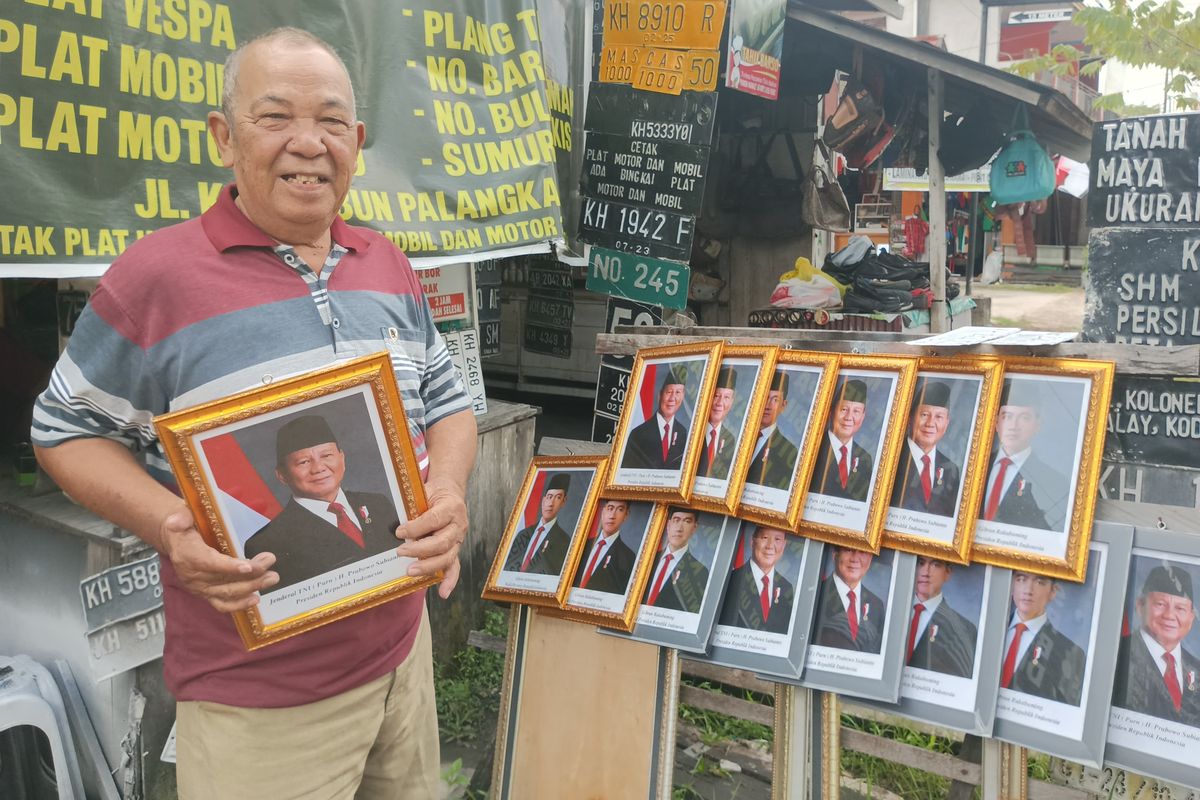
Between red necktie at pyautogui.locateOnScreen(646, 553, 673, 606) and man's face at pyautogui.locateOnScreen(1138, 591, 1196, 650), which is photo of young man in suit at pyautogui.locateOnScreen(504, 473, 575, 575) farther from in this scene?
man's face at pyautogui.locateOnScreen(1138, 591, 1196, 650)

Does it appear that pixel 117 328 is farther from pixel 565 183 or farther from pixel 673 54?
pixel 673 54

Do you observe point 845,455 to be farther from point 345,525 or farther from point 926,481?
point 345,525

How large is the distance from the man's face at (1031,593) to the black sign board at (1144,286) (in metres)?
0.83

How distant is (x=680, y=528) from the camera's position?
8.18 feet

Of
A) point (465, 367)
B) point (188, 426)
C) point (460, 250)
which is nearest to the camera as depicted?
point (188, 426)

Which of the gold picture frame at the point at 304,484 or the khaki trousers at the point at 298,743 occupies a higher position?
the gold picture frame at the point at 304,484

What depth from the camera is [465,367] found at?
437cm

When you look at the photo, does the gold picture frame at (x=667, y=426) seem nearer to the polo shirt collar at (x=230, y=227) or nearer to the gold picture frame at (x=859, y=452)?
the gold picture frame at (x=859, y=452)

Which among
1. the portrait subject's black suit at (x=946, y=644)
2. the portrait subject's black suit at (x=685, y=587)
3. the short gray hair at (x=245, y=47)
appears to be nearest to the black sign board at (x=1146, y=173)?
the portrait subject's black suit at (x=946, y=644)

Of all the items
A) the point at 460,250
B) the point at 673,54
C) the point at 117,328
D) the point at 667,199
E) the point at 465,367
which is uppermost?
the point at 673,54

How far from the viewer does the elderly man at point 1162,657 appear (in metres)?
1.84

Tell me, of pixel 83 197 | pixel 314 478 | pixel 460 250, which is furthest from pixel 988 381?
pixel 83 197

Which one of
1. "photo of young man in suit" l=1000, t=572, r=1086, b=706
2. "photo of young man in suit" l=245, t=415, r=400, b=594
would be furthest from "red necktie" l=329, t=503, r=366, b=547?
"photo of young man in suit" l=1000, t=572, r=1086, b=706

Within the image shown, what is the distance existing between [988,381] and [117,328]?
6.18 feet
